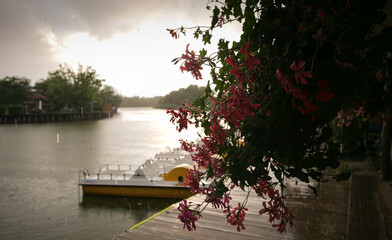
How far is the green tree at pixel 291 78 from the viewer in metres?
0.60

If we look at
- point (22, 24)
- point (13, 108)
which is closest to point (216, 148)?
point (13, 108)

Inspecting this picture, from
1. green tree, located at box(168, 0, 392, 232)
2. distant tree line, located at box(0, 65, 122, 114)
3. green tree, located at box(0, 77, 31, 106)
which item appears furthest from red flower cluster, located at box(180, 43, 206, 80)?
green tree, located at box(0, 77, 31, 106)

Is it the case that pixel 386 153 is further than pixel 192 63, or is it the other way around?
pixel 386 153

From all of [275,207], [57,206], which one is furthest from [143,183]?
[275,207]

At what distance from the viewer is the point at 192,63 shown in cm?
99

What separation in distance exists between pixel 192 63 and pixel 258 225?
2633mm

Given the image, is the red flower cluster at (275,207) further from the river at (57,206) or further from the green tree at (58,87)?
the green tree at (58,87)

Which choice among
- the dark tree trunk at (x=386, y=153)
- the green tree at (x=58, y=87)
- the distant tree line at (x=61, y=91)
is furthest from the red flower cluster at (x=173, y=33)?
the green tree at (x=58, y=87)

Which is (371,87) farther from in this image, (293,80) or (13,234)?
(13,234)

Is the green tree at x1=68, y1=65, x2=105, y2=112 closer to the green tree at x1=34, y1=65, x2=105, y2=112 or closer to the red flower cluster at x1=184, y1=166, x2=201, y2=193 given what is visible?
the green tree at x1=34, y1=65, x2=105, y2=112

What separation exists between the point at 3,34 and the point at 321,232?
399 ft

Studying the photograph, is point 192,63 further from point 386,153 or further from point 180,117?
point 386,153

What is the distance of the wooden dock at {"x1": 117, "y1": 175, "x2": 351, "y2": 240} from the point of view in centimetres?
288

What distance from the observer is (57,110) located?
6216 centimetres
